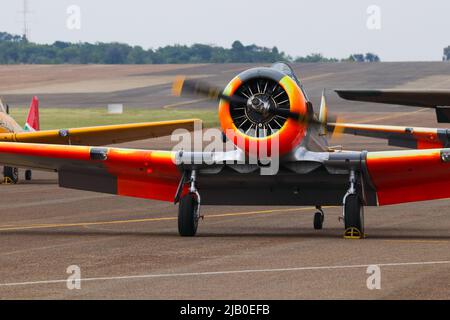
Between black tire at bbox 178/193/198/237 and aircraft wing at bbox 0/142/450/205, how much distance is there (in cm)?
52

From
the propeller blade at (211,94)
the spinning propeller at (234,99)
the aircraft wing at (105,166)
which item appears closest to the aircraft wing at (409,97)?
the spinning propeller at (234,99)

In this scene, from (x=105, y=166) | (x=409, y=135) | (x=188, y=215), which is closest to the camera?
(x=188, y=215)

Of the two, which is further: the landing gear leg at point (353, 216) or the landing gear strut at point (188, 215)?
the landing gear strut at point (188, 215)

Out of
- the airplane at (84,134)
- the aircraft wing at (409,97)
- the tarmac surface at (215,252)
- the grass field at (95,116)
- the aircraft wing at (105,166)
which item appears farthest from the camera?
the grass field at (95,116)

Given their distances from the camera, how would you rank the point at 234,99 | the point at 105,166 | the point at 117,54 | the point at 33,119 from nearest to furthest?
the point at 234,99 → the point at 105,166 → the point at 33,119 → the point at 117,54

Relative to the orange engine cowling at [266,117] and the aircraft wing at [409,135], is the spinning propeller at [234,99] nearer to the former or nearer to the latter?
the orange engine cowling at [266,117]

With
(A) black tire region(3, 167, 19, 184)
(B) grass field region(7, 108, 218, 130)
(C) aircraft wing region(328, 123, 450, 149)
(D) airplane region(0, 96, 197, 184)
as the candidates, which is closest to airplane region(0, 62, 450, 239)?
(A) black tire region(3, 167, 19, 184)

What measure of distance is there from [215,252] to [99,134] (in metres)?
16.4

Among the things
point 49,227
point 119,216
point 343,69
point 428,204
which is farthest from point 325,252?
point 343,69

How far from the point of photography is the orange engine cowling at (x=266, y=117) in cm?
1617

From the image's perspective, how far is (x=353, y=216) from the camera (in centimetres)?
1614

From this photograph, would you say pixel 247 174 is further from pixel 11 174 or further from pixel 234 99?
pixel 11 174

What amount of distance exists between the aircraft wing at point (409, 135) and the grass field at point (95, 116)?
82.9 feet

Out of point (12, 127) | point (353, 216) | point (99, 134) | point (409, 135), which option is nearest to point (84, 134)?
point (99, 134)
